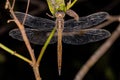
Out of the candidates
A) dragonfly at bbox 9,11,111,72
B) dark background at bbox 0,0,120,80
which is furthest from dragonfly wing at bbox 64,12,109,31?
dark background at bbox 0,0,120,80

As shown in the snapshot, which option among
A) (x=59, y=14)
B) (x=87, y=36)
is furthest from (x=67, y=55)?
(x=59, y=14)

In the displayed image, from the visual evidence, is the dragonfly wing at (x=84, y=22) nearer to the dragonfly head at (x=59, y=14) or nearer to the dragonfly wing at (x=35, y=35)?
the dragonfly wing at (x=35, y=35)

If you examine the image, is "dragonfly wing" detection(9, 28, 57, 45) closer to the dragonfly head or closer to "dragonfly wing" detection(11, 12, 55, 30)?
"dragonfly wing" detection(11, 12, 55, 30)

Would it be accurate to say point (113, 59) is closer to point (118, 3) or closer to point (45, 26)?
point (118, 3)

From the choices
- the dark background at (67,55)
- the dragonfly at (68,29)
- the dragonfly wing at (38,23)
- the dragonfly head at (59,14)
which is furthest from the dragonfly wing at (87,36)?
the dark background at (67,55)

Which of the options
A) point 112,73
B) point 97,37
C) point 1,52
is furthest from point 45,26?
point 1,52

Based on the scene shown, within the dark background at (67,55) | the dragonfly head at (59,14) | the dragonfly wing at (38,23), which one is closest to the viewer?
the dragonfly head at (59,14)

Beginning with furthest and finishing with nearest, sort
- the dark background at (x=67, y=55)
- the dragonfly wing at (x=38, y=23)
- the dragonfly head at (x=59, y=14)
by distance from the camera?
the dark background at (x=67, y=55), the dragonfly wing at (x=38, y=23), the dragonfly head at (x=59, y=14)
